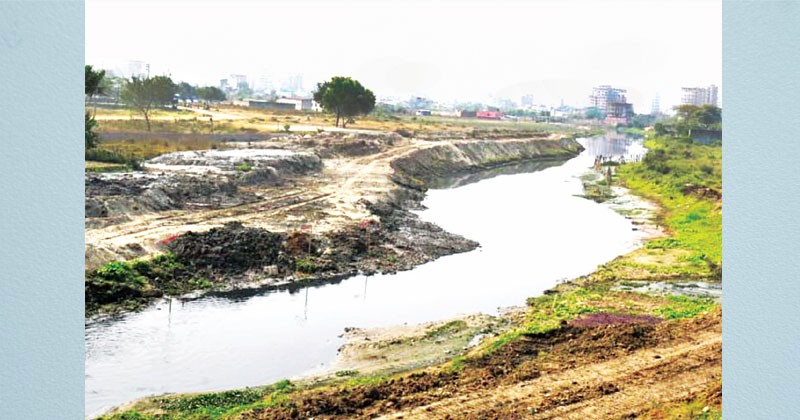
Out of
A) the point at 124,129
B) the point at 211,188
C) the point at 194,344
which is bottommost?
the point at 194,344

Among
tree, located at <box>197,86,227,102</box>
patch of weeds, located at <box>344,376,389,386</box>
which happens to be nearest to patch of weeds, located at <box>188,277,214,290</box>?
patch of weeds, located at <box>344,376,389,386</box>

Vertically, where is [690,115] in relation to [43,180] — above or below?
above

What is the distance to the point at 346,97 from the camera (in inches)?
928

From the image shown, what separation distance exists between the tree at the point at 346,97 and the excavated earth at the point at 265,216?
5466mm

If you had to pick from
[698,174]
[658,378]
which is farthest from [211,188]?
[698,174]

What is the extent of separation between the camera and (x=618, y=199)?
607 inches

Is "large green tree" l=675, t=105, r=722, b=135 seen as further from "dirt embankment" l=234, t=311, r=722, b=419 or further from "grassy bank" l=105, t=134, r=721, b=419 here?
"dirt embankment" l=234, t=311, r=722, b=419

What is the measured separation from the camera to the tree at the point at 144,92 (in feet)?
72.7

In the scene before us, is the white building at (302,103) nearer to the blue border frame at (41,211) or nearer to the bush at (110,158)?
the bush at (110,158)

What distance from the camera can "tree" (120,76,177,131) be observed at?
22172 millimetres

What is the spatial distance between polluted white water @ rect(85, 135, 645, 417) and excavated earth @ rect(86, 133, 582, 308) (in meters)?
0.45

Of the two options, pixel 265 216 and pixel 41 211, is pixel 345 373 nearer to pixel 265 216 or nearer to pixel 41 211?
pixel 41 211

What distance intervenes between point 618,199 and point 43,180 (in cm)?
1450

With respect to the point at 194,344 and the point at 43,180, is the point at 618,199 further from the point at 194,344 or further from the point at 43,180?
the point at 43,180
